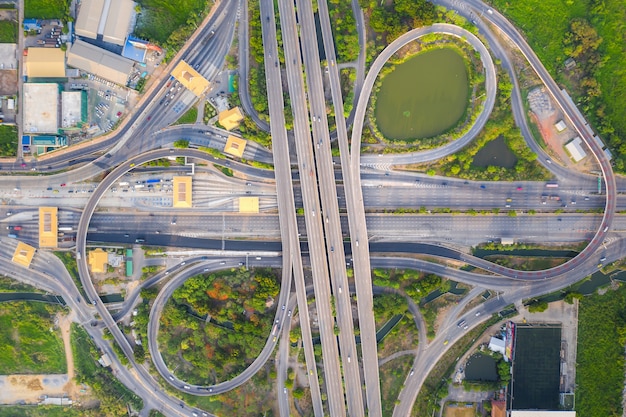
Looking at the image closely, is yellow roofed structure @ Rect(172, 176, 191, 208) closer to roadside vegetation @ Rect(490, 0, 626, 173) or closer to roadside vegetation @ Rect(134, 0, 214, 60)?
roadside vegetation @ Rect(134, 0, 214, 60)

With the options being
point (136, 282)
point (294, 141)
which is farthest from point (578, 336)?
point (136, 282)

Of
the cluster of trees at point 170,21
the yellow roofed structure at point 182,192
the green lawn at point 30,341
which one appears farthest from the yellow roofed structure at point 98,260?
the cluster of trees at point 170,21

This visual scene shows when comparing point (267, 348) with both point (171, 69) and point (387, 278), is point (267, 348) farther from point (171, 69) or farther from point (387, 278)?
point (171, 69)

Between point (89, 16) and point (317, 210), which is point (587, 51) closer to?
point (317, 210)

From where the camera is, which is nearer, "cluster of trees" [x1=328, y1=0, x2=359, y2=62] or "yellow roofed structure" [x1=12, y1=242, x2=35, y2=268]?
"cluster of trees" [x1=328, y1=0, x2=359, y2=62]

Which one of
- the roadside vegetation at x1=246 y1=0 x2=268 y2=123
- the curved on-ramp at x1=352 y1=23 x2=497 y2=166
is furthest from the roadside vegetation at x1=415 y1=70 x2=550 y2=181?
the roadside vegetation at x1=246 y1=0 x2=268 y2=123

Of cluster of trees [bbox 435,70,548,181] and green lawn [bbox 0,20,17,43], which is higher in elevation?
green lawn [bbox 0,20,17,43]
